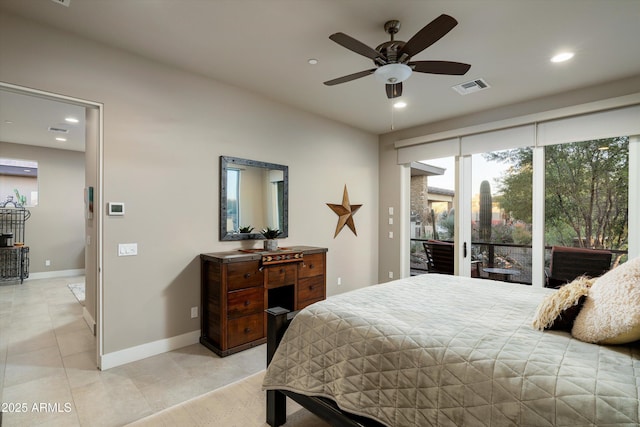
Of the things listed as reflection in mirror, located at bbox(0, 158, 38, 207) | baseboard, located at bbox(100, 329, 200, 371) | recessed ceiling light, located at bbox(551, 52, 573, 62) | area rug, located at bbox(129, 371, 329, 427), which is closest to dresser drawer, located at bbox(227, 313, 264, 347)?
baseboard, located at bbox(100, 329, 200, 371)

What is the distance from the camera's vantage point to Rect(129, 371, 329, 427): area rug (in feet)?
6.48

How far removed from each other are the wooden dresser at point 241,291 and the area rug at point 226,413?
712mm

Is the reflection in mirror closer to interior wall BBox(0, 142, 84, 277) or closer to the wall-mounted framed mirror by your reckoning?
interior wall BBox(0, 142, 84, 277)

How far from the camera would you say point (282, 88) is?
3619mm

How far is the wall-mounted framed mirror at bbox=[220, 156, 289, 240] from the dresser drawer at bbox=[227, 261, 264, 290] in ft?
1.85

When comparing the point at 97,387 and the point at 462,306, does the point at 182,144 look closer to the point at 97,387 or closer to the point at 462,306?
the point at 97,387

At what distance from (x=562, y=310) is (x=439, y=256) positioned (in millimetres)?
3414

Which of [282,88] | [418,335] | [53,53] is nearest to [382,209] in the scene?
[282,88]

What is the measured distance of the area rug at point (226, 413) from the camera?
1977mm

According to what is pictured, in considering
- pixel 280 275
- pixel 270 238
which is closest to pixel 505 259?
pixel 280 275

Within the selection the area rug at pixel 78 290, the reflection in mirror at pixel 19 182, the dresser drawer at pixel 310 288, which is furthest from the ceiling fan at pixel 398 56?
the reflection in mirror at pixel 19 182

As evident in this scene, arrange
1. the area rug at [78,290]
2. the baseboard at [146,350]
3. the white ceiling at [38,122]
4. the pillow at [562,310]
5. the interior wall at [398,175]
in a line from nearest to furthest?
1. the pillow at [562,310]
2. the baseboard at [146,350]
3. the white ceiling at [38,122]
4. the interior wall at [398,175]
5. the area rug at [78,290]

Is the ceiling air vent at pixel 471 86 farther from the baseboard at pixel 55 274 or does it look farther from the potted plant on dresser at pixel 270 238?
the baseboard at pixel 55 274

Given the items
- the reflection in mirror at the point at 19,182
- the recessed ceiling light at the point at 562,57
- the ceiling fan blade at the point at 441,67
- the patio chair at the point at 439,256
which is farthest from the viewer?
the reflection in mirror at the point at 19,182
